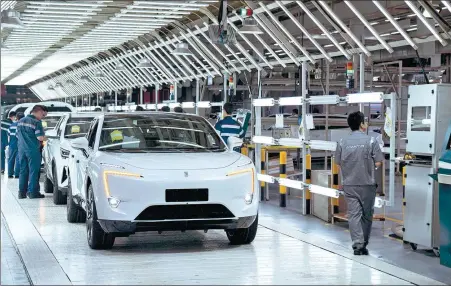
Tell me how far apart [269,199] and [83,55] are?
13411 millimetres

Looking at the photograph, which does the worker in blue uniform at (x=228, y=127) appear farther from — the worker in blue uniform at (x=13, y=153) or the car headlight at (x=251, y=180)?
the worker in blue uniform at (x=13, y=153)

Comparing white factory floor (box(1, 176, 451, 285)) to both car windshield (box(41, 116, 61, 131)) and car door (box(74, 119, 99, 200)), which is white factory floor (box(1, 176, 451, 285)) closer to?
car door (box(74, 119, 99, 200))

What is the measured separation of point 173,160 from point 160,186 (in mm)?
492

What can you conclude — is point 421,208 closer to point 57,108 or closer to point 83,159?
point 83,159

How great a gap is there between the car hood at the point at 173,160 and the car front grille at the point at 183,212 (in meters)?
0.41

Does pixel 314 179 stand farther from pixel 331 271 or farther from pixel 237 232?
pixel 331 271

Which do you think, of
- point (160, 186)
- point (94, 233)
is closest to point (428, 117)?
point (160, 186)

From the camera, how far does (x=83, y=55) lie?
87.0ft

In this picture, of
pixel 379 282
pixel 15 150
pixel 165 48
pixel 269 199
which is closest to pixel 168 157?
pixel 379 282

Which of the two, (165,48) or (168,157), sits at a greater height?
(165,48)

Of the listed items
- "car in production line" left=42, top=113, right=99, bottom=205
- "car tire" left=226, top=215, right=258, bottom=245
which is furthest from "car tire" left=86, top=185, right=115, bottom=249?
"car in production line" left=42, top=113, right=99, bottom=205

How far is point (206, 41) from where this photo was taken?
1873cm

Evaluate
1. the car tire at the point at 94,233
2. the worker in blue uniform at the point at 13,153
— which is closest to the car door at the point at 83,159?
the car tire at the point at 94,233

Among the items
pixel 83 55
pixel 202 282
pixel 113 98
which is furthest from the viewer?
pixel 113 98
